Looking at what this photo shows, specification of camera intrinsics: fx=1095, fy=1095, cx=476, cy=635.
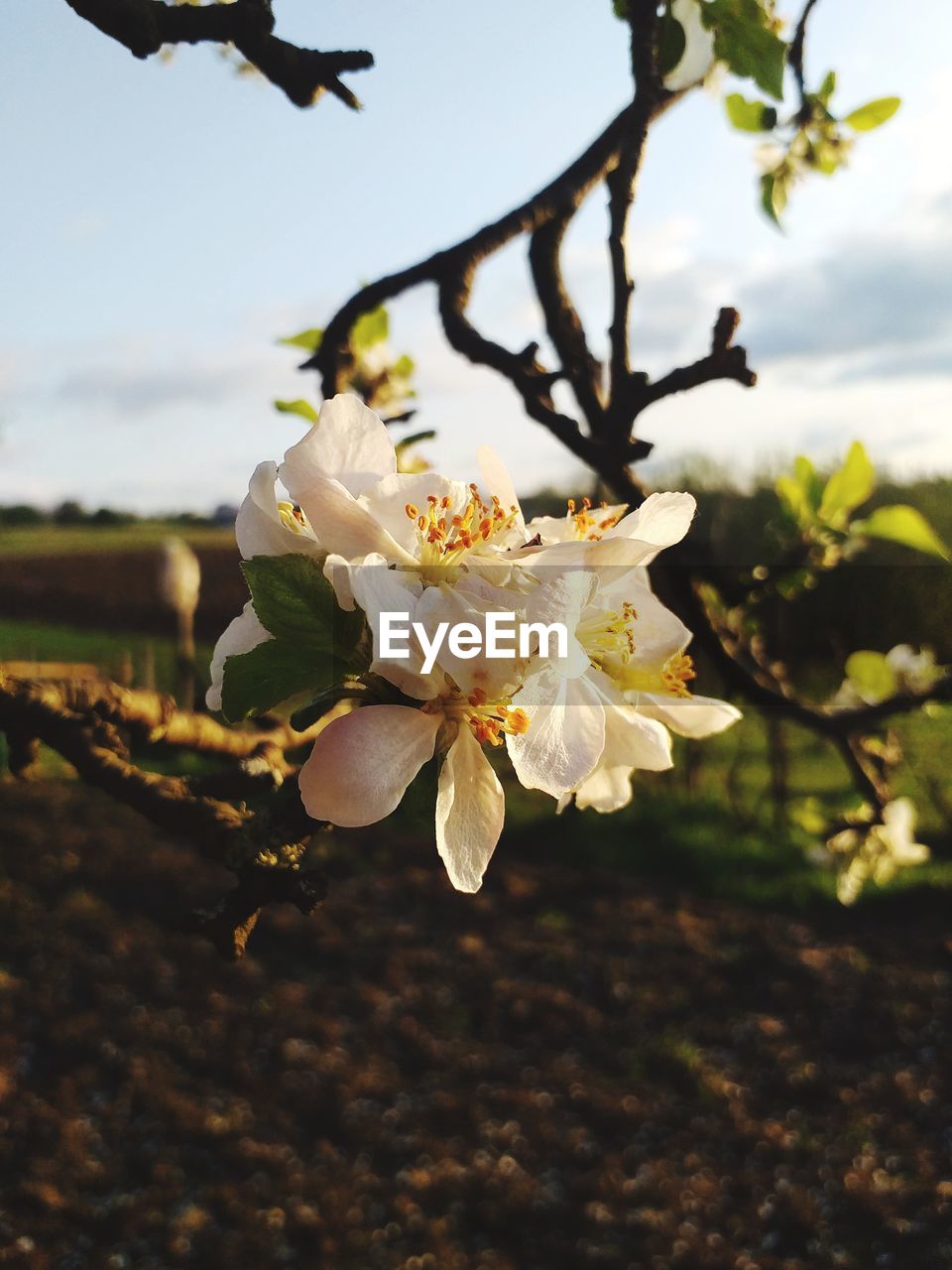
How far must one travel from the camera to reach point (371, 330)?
1.35 meters

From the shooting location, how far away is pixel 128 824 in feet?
20.6

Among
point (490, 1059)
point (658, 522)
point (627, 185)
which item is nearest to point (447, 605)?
point (658, 522)

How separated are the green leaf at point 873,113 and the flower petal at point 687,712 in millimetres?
1097

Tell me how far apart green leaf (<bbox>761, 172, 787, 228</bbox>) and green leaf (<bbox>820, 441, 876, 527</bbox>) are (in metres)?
0.34

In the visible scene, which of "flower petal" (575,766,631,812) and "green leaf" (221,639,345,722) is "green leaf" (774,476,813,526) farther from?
"green leaf" (221,639,345,722)

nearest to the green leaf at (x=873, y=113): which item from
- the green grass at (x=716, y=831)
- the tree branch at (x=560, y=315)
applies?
the tree branch at (x=560, y=315)

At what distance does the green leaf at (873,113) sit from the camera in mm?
1443

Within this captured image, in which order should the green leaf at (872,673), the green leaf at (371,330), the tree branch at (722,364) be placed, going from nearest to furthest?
the tree branch at (722,364) → the green leaf at (371,330) → the green leaf at (872,673)

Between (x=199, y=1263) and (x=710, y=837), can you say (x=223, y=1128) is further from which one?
(x=710, y=837)

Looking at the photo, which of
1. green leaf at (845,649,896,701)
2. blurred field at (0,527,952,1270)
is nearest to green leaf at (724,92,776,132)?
green leaf at (845,649,896,701)

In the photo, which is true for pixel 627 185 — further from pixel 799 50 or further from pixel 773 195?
pixel 799 50

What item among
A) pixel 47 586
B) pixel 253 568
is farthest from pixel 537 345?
pixel 47 586

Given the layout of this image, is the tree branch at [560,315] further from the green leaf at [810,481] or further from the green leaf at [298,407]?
the green leaf at [810,481]

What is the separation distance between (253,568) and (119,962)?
450cm
